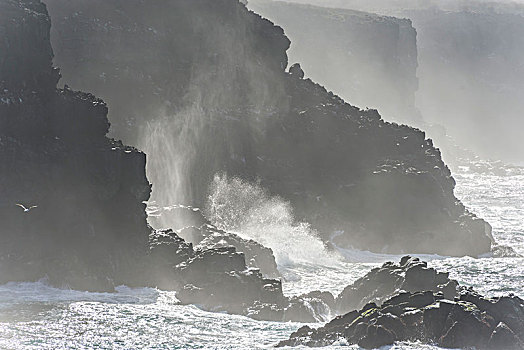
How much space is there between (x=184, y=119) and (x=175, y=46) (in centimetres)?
1244

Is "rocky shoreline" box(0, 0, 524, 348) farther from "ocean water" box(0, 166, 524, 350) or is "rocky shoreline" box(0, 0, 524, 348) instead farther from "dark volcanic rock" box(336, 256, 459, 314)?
"ocean water" box(0, 166, 524, 350)

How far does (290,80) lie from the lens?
441 feet

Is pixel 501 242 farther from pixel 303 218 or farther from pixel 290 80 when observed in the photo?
pixel 290 80

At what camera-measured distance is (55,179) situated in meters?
78.5

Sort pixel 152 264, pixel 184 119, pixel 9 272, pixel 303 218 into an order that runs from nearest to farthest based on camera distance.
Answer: pixel 9 272 < pixel 152 264 < pixel 303 218 < pixel 184 119

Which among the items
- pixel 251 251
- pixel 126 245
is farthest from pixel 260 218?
pixel 126 245

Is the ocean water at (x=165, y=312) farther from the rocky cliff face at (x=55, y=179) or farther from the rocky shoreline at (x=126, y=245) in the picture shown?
the rocky cliff face at (x=55, y=179)

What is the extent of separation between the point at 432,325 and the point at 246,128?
69.8m

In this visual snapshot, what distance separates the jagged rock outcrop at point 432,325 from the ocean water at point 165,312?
1.39 m

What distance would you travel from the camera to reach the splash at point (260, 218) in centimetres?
10538

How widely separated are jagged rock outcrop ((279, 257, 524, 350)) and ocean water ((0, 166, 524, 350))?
1.39 m

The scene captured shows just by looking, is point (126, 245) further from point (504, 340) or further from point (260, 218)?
point (504, 340)

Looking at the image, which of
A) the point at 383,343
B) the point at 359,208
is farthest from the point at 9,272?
the point at 359,208

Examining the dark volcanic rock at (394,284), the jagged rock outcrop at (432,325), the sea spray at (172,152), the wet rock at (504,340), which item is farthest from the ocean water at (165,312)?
the sea spray at (172,152)
